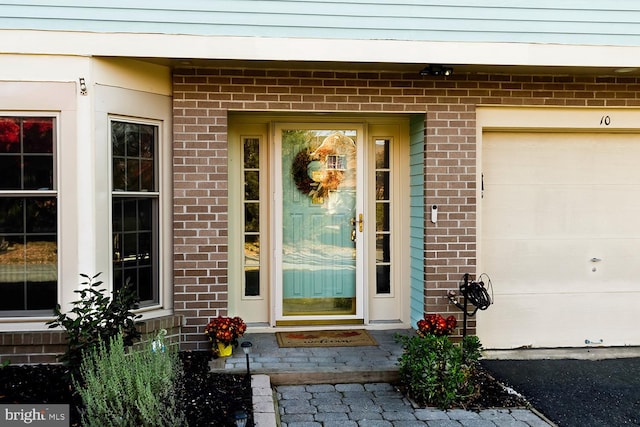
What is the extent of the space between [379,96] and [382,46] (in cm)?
56

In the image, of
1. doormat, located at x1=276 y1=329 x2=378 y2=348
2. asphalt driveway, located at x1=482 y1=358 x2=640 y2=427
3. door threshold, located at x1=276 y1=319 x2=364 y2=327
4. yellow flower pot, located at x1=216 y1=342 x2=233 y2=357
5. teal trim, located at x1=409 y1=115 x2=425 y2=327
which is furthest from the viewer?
door threshold, located at x1=276 y1=319 x2=364 y2=327

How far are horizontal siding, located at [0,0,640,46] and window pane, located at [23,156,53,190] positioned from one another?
1.09 meters

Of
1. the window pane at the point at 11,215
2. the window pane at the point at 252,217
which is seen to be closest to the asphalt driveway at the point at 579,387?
the window pane at the point at 252,217

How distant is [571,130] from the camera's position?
6.30 m

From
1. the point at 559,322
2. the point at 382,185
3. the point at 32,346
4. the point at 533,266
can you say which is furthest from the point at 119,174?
the point at 559,322

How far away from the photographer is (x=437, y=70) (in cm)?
570

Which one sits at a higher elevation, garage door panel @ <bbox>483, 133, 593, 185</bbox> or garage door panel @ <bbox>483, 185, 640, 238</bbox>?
garage door panel @ <bbox>483, 133, 593, 185</bbox>

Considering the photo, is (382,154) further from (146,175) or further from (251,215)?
(146,175)

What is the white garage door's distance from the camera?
6.30 meters

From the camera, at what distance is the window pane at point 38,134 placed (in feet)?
17.3

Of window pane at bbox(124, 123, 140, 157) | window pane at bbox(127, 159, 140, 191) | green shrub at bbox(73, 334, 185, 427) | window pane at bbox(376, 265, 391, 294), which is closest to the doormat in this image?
window pane at bbox(376, 265, 391, 294)

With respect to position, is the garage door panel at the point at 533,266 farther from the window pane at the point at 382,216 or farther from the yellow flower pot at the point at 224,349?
the yellow flower pot at the point at 224,349

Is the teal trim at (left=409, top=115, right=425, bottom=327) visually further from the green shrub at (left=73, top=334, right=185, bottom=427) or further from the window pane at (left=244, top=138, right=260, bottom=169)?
the green shrub at (left=73, top=334, right=185, bottom=427)

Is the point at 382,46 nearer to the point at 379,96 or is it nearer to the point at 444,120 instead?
the point at 379,96
